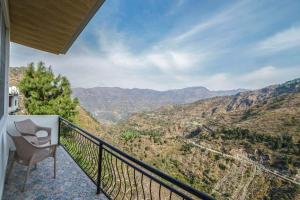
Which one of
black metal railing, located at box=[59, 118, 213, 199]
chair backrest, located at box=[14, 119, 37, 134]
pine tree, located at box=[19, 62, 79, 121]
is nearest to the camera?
black metal railing, located at box=[59, 118, 213, 199]

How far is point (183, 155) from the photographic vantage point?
28.9 meters

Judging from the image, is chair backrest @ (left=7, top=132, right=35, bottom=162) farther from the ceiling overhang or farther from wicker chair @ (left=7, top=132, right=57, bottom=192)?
the ceiling overhang

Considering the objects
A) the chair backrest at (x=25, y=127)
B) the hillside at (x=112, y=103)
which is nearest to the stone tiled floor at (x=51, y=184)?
the chair backrest at (x=25, y=127)

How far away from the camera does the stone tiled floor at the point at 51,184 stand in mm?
2855

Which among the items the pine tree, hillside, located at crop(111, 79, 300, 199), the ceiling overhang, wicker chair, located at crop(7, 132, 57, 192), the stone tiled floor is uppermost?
the ceiling overhang

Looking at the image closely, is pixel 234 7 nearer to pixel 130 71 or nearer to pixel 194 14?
pixel 194 14

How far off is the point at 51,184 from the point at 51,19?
2425mm

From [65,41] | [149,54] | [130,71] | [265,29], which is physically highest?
[265,29]

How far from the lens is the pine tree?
→ 829cm

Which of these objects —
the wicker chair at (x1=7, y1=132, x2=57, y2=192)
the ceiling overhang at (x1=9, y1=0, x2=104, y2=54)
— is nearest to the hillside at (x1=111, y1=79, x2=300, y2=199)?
A: the wicker chair at (x1=7, y1=132, x2=57, y2=192)

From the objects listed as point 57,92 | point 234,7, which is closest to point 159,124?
point 234,7

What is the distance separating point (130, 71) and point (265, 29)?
2339cm

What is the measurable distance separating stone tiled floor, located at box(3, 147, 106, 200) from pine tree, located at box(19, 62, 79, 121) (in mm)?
4775

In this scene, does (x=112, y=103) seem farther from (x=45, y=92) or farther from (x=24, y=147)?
(x=24, y=147)
